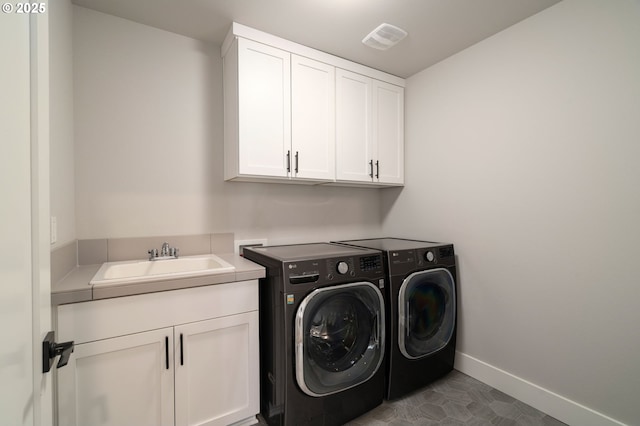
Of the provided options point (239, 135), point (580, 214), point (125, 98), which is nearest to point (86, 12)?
point (125, 98)

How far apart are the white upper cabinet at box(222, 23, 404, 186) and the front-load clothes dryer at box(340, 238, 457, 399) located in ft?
2.65

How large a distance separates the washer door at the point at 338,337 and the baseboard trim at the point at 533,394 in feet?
3.01

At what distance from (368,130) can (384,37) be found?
69 centimetres

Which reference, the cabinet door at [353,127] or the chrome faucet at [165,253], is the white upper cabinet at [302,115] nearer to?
the cabinet door at [353,127]

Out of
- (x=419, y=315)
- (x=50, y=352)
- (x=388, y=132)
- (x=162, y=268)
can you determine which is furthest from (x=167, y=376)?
(x=388, y=132)

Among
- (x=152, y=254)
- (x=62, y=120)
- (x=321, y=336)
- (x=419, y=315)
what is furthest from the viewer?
(x=419, y=315)

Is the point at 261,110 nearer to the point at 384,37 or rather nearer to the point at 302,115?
the point at 302,115

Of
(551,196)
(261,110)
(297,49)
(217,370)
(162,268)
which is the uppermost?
(297,49)

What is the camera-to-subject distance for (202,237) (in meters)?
2.07

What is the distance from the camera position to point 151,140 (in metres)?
1.93

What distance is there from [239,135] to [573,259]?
2.17 m

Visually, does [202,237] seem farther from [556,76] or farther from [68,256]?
[556,76]

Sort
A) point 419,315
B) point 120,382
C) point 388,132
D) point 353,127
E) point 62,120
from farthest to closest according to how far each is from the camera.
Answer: point 388,132 < point 353,127 < point 419,315 < point 62,120 < point 120,382

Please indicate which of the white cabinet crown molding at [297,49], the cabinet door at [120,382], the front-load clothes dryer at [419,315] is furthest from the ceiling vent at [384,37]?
the cabinet door at [120,382]
